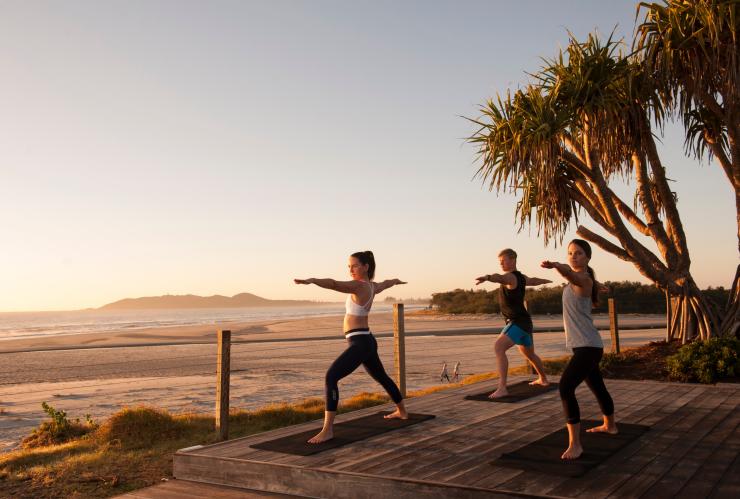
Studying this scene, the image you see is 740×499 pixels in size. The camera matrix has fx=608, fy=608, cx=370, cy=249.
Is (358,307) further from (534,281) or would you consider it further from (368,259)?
(534,281)

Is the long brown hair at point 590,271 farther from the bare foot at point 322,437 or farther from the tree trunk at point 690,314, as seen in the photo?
the tree trunk at point 690,314

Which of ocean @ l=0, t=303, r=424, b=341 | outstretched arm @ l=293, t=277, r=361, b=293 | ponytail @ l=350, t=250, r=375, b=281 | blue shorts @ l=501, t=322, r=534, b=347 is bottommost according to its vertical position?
ocean @ l=0, t=303, r=424, b=341

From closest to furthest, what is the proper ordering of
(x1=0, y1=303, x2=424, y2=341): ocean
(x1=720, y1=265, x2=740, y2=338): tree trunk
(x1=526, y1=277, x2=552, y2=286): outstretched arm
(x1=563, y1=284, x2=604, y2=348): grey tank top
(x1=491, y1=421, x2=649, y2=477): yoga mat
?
(x1=491, y1=421, x2=649, y2=477): yoga mat
(x1=563, y1=284, x2=604, y2=348): grey tank top
(x1=526, y1=277, x2=552, y2=286): outstretched arm
(x1=720, y1=265, x2=740, y2=338): tree trunk
(x1=0, y1=303, x2=424, y2=341): ocean

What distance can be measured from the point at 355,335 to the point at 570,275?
189cm

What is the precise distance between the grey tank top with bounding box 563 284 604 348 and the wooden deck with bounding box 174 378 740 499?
850 mm

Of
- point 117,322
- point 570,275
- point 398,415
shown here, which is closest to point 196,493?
point 398,415

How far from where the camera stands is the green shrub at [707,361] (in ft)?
27.3

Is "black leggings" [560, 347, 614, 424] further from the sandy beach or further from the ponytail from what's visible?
the sandy beach

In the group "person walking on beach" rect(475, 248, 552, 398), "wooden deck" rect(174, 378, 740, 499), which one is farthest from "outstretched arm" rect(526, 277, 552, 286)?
"wooden deck" rect(174, 378, 740, 499)

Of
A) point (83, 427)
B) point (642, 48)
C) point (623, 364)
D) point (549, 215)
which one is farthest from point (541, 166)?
point (83, 427)

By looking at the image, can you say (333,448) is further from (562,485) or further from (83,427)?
(83,427)

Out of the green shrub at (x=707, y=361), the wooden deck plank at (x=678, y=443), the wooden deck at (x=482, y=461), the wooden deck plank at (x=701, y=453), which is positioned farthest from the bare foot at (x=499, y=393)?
the green shrub at (x=707, y=361)

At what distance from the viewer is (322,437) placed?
5117mm

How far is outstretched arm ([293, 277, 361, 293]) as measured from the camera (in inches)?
182
